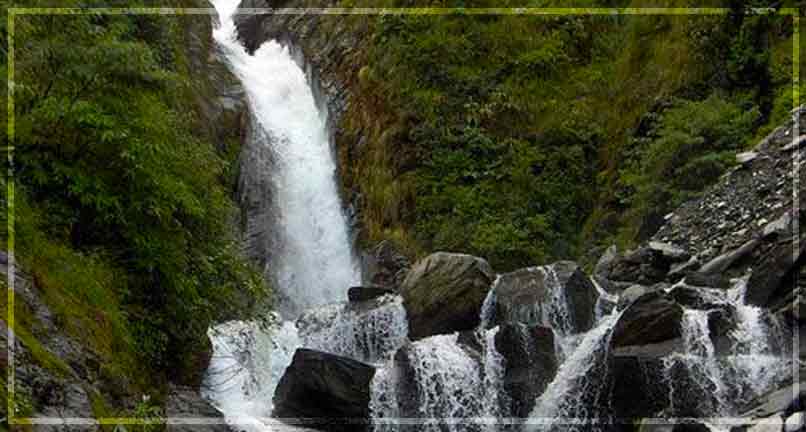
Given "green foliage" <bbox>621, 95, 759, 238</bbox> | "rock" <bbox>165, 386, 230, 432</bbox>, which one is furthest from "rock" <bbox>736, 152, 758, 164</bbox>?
"rock" <bbox>165, 386, 230, 432</bbox>

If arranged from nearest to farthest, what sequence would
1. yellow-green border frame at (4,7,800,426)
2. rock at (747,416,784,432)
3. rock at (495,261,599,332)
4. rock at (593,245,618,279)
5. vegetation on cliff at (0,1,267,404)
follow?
yellow-green border frame at (4,7,800,426) < vegetation on cliff at (0,1,267,404) < rock at (747,416,784,432) < rock at (495,261,599,332) < rock at (593,245,618,279)

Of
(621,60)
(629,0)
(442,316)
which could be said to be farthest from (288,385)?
(629,0)

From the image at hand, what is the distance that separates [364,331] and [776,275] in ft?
21.9

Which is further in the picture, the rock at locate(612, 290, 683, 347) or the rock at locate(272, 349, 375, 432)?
the rock at locate(272, 349, 375, 432)

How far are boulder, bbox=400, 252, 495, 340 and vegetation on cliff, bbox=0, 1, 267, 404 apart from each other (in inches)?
173

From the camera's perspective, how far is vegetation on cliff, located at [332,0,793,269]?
16.0 metres

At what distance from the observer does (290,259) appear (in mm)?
20766

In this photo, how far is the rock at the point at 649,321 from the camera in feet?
35.1

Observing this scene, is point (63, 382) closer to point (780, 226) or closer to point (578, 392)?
point (578, 392)

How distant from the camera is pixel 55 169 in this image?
784 cm

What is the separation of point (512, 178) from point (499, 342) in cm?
838

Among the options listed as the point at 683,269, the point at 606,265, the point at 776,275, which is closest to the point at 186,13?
the point at 606,265

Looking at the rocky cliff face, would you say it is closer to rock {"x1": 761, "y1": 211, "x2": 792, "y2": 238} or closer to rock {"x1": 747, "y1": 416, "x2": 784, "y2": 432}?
rock {"x1": 747, "y1": 416, "x2": 784, "y2": 432}

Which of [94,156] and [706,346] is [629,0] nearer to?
[706,346]
